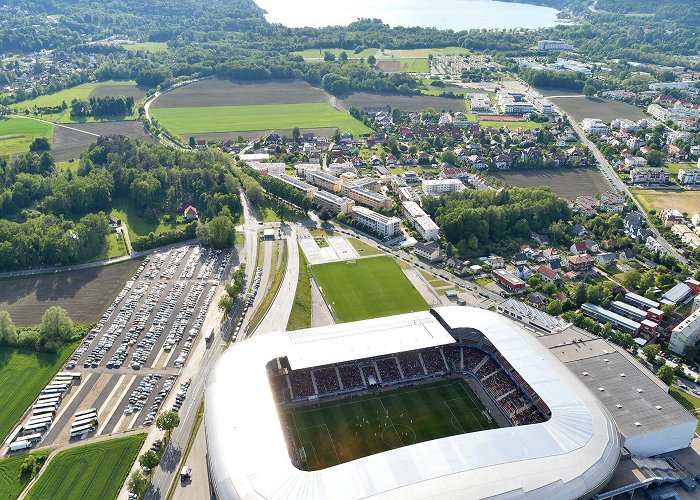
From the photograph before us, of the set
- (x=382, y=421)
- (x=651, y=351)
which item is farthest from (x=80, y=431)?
(x=651, y=351)

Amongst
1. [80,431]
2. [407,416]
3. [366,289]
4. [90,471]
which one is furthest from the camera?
[366,289]

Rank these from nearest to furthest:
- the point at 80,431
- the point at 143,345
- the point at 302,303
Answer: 1. the point at 80,431
2. the point at 143,345
3. the point at 302,303

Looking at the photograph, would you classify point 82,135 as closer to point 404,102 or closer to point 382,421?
point 404,102

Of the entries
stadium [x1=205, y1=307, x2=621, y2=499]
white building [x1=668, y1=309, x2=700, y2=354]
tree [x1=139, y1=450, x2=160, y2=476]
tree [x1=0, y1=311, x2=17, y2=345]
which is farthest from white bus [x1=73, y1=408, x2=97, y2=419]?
white building [x1=668, y1=309, x2=700, y2=354]

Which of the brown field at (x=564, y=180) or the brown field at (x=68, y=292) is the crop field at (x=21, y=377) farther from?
the brown field at (x=564, y=180)

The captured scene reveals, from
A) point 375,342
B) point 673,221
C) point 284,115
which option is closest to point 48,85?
point 284,115

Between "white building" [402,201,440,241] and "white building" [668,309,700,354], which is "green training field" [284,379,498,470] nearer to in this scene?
"white building" [668,309,700,354]

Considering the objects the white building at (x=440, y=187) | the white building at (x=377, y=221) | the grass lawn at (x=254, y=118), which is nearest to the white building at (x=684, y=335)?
the white building at (x=377, y=221)

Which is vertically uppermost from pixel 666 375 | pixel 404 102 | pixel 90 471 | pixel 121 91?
pixel 121 91
